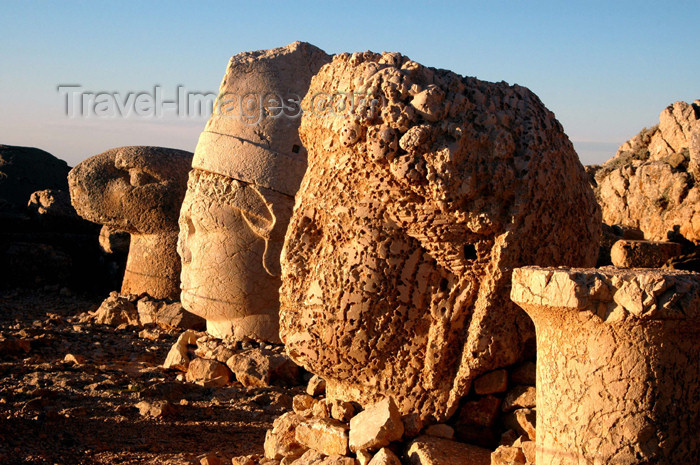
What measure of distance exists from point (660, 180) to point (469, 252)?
709cm

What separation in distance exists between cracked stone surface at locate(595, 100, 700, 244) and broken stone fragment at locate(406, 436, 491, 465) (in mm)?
5990

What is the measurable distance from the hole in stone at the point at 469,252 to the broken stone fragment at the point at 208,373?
2825mm

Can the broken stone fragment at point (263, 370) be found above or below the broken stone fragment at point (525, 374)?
below

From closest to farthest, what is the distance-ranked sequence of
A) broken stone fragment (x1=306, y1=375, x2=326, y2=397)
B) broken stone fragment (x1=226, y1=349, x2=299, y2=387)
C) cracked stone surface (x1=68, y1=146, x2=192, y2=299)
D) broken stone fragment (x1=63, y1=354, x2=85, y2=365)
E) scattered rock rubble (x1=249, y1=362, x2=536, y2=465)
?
scattered rock rubble (x1=249, y1=362, x2=536, y2=465) → broken stone fragment (x1=306, y1=375, x2=326, y2=397) → broken stone fragment (x1=226, y1=349, x2=299, y2=387) → broken stone fragment (x1=63, y1=354, x2=85, y2=365) → cracked stone surface (x1=68, y1=146, x2=192, y2=299)

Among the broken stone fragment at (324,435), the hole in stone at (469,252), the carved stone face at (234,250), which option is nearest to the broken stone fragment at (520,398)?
the hole in stone at (469,252)

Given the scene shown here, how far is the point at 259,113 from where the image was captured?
20.9 feet

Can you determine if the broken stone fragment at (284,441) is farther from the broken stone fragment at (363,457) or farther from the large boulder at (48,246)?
the large boulder at (48,246)

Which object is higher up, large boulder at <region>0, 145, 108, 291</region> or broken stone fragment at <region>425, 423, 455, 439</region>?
broken stone fragment at <region>425, 423, 455, 439</region>

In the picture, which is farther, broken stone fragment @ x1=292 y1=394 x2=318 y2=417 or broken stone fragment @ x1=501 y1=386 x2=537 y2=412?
broken stone fragment @ x1=292 y1=394 x2=318 y2=417

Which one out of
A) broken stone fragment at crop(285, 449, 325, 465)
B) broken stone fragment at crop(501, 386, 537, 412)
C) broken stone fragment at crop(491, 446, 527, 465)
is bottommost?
broken stone fragment at crop(285, 449, 325, 465)

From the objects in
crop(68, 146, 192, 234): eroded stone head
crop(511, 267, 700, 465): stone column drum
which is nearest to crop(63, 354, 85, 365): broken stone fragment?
crop(68, 146, 192, 234): eroded stone head

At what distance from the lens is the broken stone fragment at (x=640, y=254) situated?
21.9ft

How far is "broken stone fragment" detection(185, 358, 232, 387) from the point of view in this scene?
5684 millimetres

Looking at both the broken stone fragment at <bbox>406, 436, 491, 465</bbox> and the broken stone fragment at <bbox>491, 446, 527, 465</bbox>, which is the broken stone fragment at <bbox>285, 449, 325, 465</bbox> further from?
the broken stone fragment at <bbox>491, 446, 527, 465</bbox>
